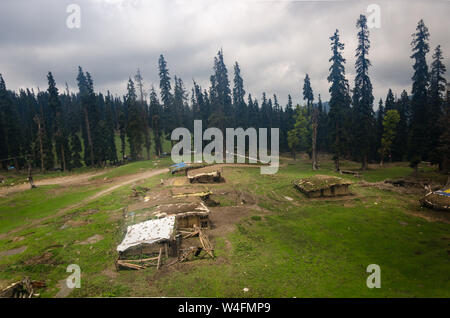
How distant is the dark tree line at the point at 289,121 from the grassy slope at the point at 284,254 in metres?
15.8

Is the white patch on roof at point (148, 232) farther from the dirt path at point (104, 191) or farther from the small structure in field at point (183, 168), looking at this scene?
the small structure in field at point (183, 168)

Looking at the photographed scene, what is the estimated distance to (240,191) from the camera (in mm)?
29312

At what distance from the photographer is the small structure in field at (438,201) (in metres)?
19.9

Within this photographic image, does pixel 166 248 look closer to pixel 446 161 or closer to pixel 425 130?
pixel 446 161

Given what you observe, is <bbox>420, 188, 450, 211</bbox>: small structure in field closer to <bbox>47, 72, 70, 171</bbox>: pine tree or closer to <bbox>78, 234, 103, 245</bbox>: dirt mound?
<bbox>78, 234, 103, 245</bbox>: dirt mound

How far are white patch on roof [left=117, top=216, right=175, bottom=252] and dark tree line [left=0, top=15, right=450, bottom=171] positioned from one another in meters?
27.1

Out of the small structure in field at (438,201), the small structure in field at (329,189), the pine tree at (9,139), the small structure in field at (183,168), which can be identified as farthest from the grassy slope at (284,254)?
the pine tree at (9,139)

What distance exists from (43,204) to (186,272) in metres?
23.1

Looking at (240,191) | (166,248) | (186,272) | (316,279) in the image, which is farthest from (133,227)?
(240,191)

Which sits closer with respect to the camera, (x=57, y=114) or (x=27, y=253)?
(x=27, y=253)

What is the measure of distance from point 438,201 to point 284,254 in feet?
51.6

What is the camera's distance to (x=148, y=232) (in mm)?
15883

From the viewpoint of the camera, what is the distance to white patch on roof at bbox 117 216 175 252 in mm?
14781

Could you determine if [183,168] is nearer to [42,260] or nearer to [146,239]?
[146,239]
